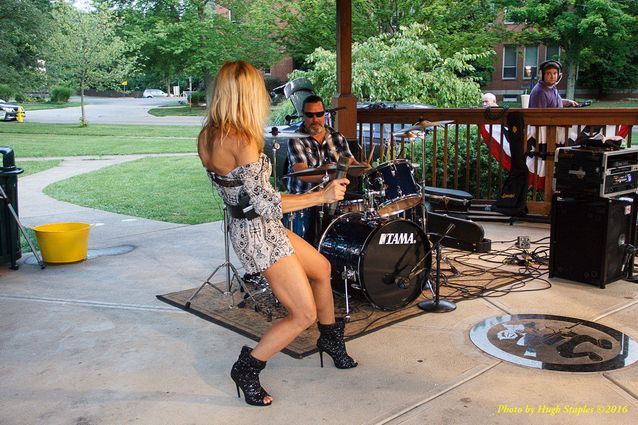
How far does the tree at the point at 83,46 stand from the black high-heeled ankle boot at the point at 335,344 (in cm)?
2537

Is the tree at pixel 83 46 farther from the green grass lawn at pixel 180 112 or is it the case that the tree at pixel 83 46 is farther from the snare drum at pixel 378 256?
the snare drum at pixel 378 256

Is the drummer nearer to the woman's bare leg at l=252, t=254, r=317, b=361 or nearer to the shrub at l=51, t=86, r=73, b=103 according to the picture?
the woman's bare leg at l=252, t=254, r=317, b=361

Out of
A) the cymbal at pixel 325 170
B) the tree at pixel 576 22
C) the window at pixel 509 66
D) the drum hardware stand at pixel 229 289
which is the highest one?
the tree at pixel 576 22

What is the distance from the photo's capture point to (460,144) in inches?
336

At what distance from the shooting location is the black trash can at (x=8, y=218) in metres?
5.78

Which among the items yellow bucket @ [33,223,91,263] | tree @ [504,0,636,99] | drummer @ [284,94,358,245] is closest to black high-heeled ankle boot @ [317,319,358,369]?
drummer @ [284,94,358,245]

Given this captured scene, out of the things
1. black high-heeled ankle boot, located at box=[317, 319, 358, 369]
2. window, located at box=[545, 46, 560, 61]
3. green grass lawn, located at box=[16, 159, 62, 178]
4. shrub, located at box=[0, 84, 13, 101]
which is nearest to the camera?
black high-heeled ankle boot, located at box=[317, 319, 358, 369]

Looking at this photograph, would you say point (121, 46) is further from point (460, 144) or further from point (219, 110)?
point (219, 110)

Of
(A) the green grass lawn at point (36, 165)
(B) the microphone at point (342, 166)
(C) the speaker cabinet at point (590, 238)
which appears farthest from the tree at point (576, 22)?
(B) the microphone at point (342, 166)

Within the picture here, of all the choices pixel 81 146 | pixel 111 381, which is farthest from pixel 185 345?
pixel 81 146

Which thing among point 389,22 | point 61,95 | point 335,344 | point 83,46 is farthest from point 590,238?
point 61,95

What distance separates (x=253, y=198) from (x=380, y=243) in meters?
1.52

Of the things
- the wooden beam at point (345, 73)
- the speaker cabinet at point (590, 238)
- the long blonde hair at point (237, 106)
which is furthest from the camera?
the wooden beam at point (345, 73)

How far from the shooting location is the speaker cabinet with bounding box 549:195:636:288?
16.6 feet
